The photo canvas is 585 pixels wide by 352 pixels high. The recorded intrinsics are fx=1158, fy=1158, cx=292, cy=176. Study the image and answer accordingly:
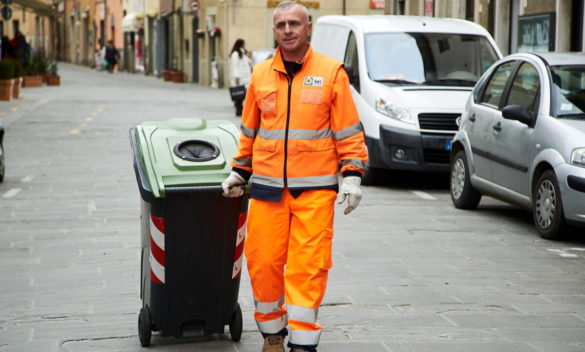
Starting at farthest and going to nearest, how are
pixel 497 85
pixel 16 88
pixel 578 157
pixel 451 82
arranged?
pixel 16 88 → pixel 451 82 → pixel 497 85 → pixel 578 157

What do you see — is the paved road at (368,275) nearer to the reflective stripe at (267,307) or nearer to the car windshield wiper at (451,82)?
the reflective stripe at (267,307)

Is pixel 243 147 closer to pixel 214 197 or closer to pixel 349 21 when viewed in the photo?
pixel 214 197

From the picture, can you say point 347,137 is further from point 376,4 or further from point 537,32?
point 376,4

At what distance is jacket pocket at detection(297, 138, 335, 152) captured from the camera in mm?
4992

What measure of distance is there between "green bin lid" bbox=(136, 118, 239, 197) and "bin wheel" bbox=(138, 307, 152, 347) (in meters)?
0.67

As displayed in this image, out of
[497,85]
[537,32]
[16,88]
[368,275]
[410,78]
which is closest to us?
[368,275]

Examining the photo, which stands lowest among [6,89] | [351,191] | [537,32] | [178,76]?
[178,76]

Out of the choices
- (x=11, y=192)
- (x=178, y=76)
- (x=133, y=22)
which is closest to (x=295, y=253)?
(x=11, y=192)

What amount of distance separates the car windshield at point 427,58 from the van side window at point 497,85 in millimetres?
2472

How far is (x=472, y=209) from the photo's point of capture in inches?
430

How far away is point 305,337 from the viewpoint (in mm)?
4980

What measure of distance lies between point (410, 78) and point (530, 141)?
401 centimetres

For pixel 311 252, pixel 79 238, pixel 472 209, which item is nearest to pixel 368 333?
pixel 311 252

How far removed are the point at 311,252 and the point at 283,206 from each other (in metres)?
0.25
